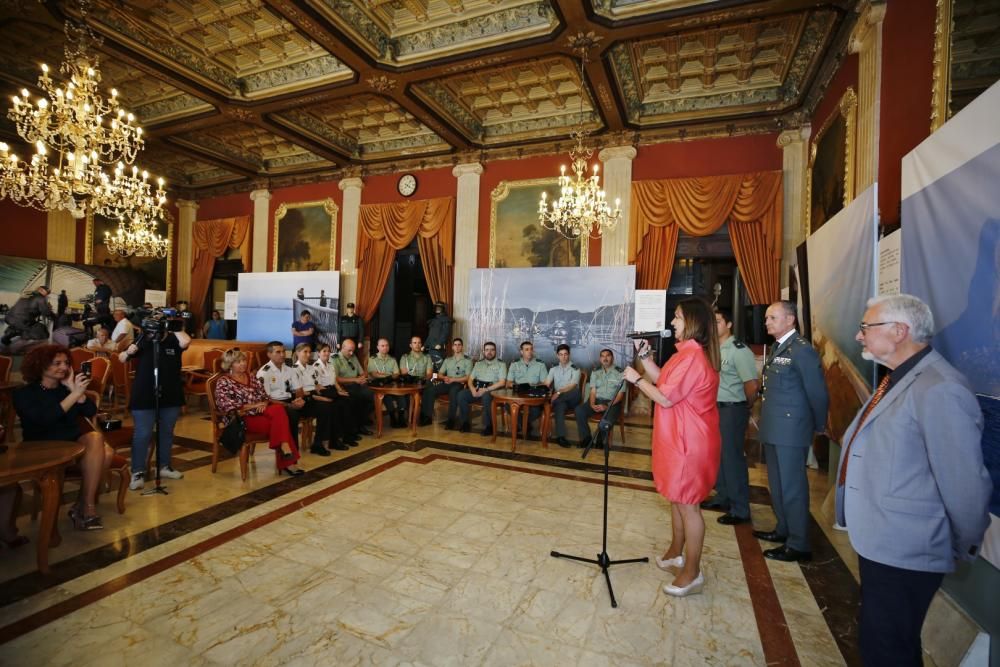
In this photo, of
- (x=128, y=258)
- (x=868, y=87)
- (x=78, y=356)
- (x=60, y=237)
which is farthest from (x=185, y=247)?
(x=868, y=87)

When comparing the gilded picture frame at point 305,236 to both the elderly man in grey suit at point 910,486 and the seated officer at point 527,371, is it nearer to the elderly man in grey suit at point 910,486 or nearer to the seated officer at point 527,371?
the seated officer at point 527,371

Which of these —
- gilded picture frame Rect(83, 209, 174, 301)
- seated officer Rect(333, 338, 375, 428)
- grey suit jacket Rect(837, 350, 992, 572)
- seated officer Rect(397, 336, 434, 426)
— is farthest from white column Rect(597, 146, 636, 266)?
gilded picture frame Rect(83, 209, 174, 301)

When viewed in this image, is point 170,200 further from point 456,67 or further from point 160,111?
point 456,67

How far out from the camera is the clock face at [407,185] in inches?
362

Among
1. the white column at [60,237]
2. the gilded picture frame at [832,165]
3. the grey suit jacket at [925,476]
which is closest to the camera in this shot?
the grey suit jacket at [925,476]

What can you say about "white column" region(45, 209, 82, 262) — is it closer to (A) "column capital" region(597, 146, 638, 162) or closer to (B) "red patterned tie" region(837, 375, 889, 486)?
(A) "column capital" region(597, 146, 638, 162)

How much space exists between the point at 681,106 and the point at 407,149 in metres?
5.14

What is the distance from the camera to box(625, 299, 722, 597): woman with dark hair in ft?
7.27

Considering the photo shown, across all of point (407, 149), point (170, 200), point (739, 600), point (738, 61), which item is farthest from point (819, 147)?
point (170, 200)

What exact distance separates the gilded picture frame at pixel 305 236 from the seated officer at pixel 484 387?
5.25 metres

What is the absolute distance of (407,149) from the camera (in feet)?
29.1

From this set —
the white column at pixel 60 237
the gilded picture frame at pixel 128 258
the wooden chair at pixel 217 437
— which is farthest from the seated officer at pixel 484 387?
the white column at pixel 60 237

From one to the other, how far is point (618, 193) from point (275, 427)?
20.8 feet

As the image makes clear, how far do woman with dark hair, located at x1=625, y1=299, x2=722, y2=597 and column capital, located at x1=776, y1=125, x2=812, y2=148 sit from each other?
6.00 meters
